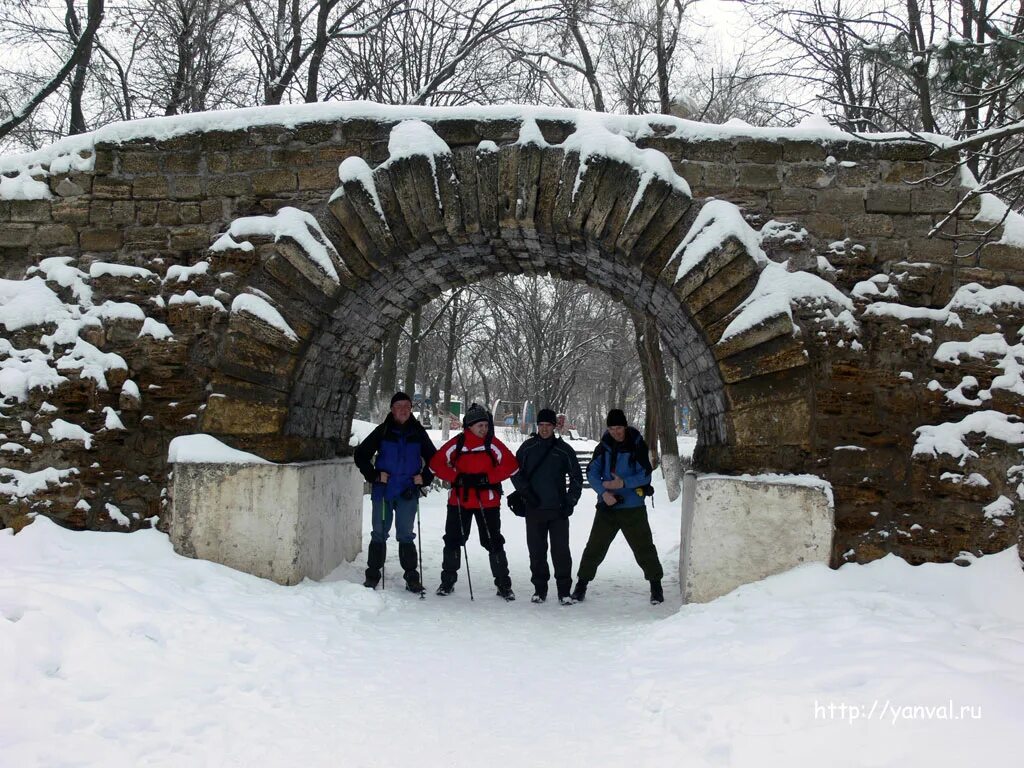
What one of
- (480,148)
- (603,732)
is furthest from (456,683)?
(480,148)

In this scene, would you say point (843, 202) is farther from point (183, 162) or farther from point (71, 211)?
point (71, 211)

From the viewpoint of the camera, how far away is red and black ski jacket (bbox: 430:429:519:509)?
6.38 m

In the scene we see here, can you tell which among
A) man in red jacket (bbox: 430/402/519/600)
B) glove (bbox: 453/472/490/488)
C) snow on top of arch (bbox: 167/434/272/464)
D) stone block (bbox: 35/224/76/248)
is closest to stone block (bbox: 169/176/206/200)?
stone block (bbox: 35/224/76/248)

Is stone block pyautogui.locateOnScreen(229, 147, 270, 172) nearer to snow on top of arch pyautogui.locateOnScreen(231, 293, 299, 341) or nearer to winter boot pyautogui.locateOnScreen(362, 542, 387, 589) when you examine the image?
snow on top of arch pyautogui.locateOnScreen(231, 293, 299, 341)

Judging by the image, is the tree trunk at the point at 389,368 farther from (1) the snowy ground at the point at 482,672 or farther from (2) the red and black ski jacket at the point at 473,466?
(1) the snowy ground at the point at 482,672

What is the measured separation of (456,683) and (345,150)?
378 centimetres

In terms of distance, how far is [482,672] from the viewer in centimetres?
434

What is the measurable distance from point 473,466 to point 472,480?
113 millimetres

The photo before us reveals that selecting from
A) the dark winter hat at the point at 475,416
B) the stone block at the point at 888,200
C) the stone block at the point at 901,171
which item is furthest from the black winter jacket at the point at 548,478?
the stone block at the point at 901,171

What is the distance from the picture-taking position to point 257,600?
5074 millimetres

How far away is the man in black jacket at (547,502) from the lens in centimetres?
631

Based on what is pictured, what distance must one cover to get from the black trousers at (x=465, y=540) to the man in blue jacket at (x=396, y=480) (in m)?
0.27

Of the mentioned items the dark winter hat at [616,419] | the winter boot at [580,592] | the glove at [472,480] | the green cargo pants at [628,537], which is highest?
the dark winter hat at [616,419]

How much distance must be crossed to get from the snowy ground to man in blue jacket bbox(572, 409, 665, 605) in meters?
0.59
